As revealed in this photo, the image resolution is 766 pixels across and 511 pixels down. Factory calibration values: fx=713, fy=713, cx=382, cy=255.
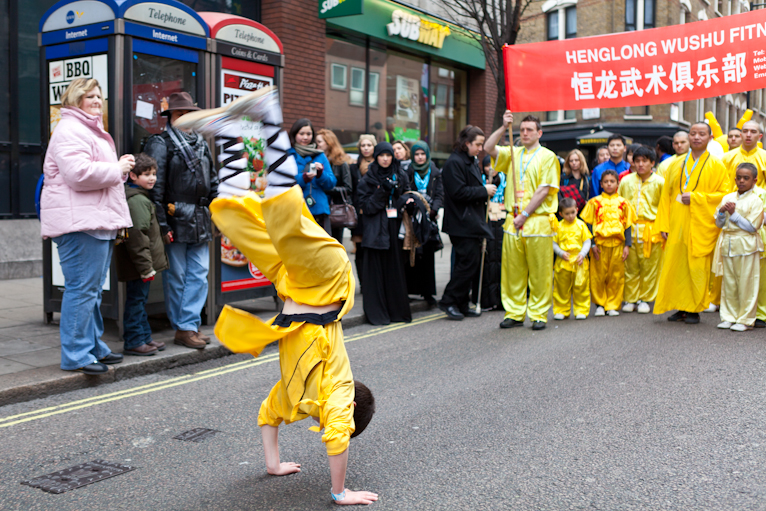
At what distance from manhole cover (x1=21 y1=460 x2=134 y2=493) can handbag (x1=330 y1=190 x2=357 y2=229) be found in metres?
5.12

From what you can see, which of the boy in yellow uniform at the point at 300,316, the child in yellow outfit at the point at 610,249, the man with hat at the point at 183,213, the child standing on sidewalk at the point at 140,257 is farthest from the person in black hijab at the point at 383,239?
the boy in yellow uniform at the point at 300,316

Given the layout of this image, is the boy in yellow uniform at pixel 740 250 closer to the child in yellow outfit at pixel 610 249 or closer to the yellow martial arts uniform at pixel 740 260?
the yellow martial arts uniform at pixel 740 260

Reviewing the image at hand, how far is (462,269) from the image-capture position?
8.12 meters

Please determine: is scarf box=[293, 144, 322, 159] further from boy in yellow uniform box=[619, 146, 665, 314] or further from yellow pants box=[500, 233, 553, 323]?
boy in yellow uniform box=[619, 146, 665, 314]

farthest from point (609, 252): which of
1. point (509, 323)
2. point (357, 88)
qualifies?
point (357, 88)

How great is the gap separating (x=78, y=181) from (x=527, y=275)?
457 centimetres

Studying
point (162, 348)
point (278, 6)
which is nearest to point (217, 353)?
point (162, 348)

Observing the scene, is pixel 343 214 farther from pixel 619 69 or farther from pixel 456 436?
pixel 456 436

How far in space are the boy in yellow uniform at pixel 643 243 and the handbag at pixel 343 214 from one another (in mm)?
3422

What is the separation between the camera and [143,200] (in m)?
5.97

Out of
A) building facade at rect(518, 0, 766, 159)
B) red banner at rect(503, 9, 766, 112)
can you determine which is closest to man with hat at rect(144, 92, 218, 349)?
red banner at rect(503, 9, 766, 112)

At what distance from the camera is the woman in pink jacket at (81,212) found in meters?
5.21

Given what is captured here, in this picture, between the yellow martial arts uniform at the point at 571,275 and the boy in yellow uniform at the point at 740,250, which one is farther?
the yellow martial arts uniform at the point at 571,275

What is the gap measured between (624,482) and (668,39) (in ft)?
18.7
